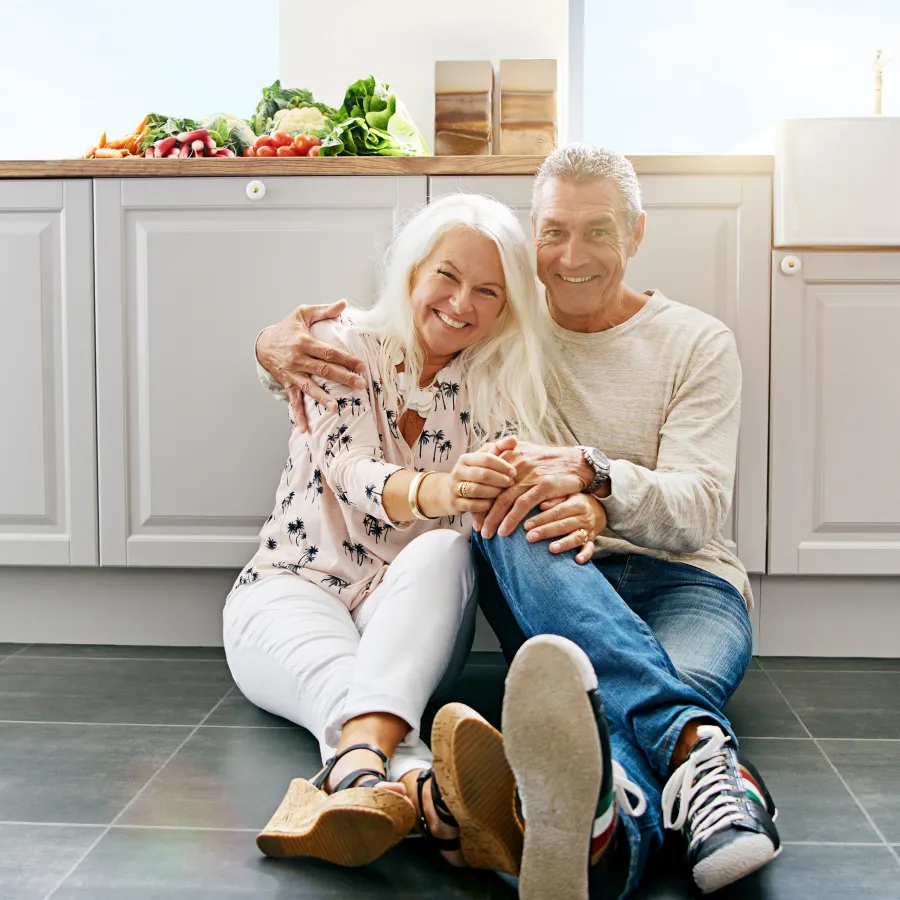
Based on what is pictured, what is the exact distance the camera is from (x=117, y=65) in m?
2.73

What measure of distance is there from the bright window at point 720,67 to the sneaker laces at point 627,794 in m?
1.89

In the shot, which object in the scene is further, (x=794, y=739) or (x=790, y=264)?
(x=790, y=264)

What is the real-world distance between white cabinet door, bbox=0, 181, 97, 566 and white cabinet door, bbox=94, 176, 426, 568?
0.04 m

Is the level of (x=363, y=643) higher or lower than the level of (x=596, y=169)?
lower

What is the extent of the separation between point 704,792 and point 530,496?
1.37 ft

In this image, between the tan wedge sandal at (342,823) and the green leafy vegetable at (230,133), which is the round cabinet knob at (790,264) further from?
the tan wedge sandal at (342,823)

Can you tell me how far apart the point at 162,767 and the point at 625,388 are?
35.0 inches

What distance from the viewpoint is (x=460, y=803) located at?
0.95 meters

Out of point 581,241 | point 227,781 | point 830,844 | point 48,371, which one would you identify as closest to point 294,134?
point 48,371

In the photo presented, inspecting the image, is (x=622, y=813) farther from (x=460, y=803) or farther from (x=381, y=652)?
(x=381, y=652)

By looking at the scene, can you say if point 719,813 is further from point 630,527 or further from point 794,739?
point 794,739

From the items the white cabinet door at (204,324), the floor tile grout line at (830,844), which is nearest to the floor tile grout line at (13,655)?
the white cabinet door at (204,324)

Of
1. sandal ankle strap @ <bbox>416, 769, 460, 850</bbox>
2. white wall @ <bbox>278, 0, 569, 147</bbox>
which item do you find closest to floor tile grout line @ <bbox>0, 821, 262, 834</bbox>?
sandal ankle strap @ <bbox>416, 769, 460, 850</bbox>

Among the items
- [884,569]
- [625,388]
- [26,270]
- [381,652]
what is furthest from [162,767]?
[884,569]
